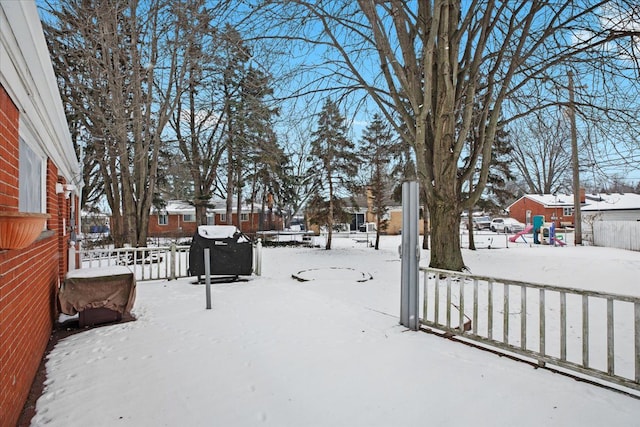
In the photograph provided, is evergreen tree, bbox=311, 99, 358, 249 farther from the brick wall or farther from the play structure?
the brick wall

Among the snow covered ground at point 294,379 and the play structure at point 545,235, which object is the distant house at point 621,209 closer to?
the play structure at point 545,235

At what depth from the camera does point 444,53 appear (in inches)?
290

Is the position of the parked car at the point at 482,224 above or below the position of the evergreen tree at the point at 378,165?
below

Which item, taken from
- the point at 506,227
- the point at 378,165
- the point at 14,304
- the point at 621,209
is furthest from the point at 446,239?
the point at 621,209

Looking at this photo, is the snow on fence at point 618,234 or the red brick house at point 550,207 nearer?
the snow on fence at point 618,234

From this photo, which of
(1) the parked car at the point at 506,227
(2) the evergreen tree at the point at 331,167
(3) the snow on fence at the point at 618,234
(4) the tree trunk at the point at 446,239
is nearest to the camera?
(4) the tree trunk at the point at 446,239

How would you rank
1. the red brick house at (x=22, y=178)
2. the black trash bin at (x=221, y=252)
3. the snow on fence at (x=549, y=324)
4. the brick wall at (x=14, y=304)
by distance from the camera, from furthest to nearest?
the black trash bin at (x=221, y=252)
the snow on fence at (x=549, y=324)
the brick wall at (x=14, y=304)
the red brick house at (x=22, y=178)

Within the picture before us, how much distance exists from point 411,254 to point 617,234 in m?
17.4

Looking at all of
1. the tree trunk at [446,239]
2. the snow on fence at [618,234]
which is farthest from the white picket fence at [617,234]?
the tree trunk at [446,239]

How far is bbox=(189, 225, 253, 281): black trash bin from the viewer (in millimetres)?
7812

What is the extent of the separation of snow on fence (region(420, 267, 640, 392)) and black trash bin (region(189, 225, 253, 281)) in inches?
164

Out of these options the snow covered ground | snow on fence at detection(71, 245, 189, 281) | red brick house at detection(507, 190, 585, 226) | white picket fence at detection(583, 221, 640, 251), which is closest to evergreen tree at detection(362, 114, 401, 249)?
white picket fence at detection(583, 221, 640, 251)

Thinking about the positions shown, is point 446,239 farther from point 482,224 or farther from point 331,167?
point 482,224

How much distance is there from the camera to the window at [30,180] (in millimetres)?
2993
